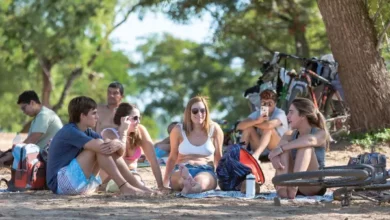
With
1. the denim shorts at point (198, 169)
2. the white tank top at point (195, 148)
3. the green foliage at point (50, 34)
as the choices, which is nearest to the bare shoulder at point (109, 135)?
the white tank top at point (195, 148)

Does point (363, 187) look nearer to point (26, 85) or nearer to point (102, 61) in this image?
point (26, 85)

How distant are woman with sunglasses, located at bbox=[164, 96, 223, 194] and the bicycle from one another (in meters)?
1.60

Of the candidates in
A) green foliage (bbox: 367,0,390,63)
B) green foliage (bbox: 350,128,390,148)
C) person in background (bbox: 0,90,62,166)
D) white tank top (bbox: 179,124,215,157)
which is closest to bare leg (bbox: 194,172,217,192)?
white tank top (bbox: 179,124,215,157)

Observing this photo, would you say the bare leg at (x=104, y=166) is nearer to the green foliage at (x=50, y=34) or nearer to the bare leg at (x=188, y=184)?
the bare leg at (x=188, y=184)

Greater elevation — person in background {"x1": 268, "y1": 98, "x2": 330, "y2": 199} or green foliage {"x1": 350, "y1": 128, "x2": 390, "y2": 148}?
green foliage {"x1": 350, "y1": 128, "x2": 390, "y2": 148}

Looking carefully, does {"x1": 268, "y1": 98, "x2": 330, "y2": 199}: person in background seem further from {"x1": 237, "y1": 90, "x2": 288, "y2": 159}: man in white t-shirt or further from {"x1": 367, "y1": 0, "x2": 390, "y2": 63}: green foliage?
{"x1": 367, "y1": 0, "x2": 390, "y2": 63}: green foliage

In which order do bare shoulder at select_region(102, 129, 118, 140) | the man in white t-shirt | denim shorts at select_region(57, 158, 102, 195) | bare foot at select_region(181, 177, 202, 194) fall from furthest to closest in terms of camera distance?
the man in white t-shirt
bare shoulder at select_region(102, 129, 118, 140)
bare foot at select_region(181, 177, 202, 194)
denim shorts at select_region(57, 158, 102, 195)

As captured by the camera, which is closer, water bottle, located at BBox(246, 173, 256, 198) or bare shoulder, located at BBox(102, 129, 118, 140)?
water bottle, located at BBox(246, 173, 256, 198)

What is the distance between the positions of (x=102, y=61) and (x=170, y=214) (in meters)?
41.6

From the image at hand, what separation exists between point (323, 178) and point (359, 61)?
6313 mm

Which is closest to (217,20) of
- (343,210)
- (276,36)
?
(276,36)

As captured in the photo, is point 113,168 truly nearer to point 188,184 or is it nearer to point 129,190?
point 129,190

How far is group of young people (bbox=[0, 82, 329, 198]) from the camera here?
32.8ft

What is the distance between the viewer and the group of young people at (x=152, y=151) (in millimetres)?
10000
